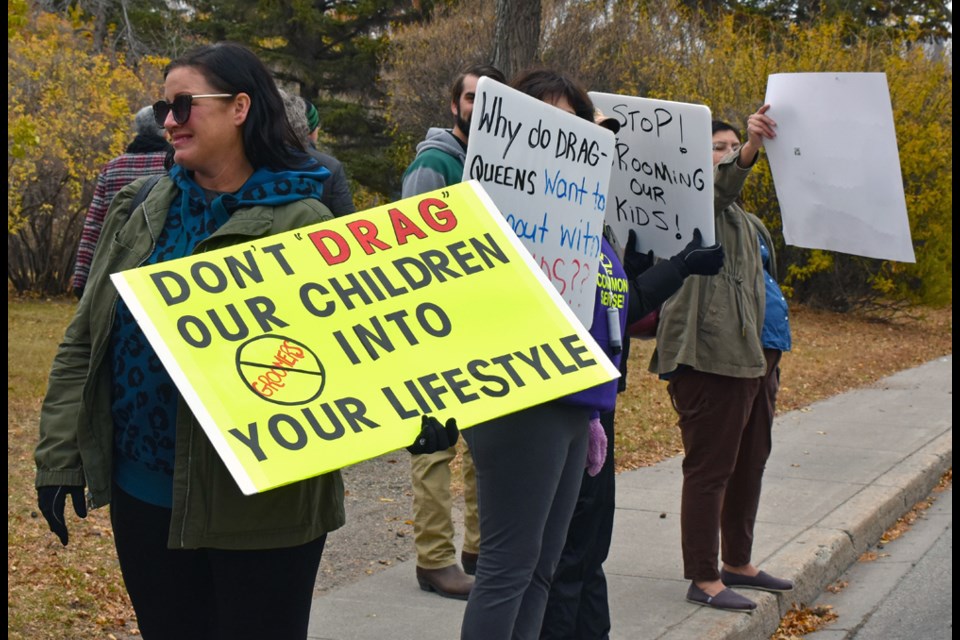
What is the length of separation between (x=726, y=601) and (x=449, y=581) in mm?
1132

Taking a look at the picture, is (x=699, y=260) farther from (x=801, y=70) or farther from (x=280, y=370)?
(x=801, y=70)

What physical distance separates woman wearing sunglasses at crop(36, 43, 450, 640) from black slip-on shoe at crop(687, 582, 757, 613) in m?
2.64

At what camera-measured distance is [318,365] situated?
2322 millimetres

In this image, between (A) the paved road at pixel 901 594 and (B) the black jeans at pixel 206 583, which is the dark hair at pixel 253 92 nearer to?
(B) the black jeans at pixel 206 583

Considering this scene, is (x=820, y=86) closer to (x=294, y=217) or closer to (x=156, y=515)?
(x=294, y=217)

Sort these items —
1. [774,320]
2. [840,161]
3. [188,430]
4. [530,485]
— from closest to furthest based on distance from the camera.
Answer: [188,430] < [530,485] < [840,161] < [774,320]

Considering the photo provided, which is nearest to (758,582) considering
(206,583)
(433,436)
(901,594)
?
(901,594)

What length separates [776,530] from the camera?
6.48 metres

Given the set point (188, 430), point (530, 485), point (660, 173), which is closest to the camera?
point (188, 430)

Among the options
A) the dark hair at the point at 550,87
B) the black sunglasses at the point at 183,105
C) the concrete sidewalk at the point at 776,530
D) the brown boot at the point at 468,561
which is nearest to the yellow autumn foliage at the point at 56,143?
the concrete sidewalk at the point at 776,530

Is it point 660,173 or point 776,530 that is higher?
point 660,173

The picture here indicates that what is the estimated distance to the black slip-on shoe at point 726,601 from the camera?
4934mm

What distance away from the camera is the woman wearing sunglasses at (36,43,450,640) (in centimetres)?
257

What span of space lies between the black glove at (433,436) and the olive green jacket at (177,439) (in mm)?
428
